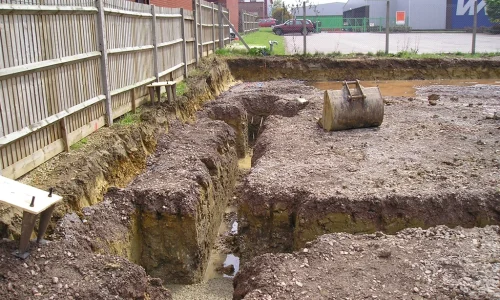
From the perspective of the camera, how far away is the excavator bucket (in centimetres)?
948

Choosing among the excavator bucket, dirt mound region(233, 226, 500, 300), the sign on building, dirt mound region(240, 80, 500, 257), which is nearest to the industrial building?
the sign on building

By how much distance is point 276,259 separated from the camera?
4.86m

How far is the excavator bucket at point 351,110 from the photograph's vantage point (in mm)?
9477

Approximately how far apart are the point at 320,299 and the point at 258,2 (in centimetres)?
7793

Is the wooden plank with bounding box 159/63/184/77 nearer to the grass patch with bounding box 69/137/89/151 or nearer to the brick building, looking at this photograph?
the grass patch with bounding box 69/137/89/151

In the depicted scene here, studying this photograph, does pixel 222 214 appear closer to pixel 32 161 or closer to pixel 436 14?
pixel 32 161

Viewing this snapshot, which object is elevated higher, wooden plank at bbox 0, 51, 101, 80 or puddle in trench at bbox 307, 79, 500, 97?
wooden plank at bbox 0, 51, 101, 80

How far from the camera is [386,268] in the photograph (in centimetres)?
458

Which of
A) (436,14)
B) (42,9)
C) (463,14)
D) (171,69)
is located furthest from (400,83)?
(463,14)

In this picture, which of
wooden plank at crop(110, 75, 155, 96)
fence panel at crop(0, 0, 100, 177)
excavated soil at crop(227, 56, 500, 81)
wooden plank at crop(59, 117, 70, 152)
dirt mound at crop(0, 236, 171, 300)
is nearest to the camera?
dirt mound at crop(0, 236, 171, 300)

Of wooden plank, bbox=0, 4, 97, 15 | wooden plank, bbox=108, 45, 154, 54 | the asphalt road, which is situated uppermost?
wooden plank, bbox=0, 4, 97, 15

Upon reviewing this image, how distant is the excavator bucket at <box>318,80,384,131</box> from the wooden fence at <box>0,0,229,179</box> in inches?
144

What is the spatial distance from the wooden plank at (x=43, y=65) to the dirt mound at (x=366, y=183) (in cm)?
284

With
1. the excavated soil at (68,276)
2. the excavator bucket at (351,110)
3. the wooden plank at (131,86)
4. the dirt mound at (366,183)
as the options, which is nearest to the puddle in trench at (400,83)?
the excavator bucket at (351,110)
